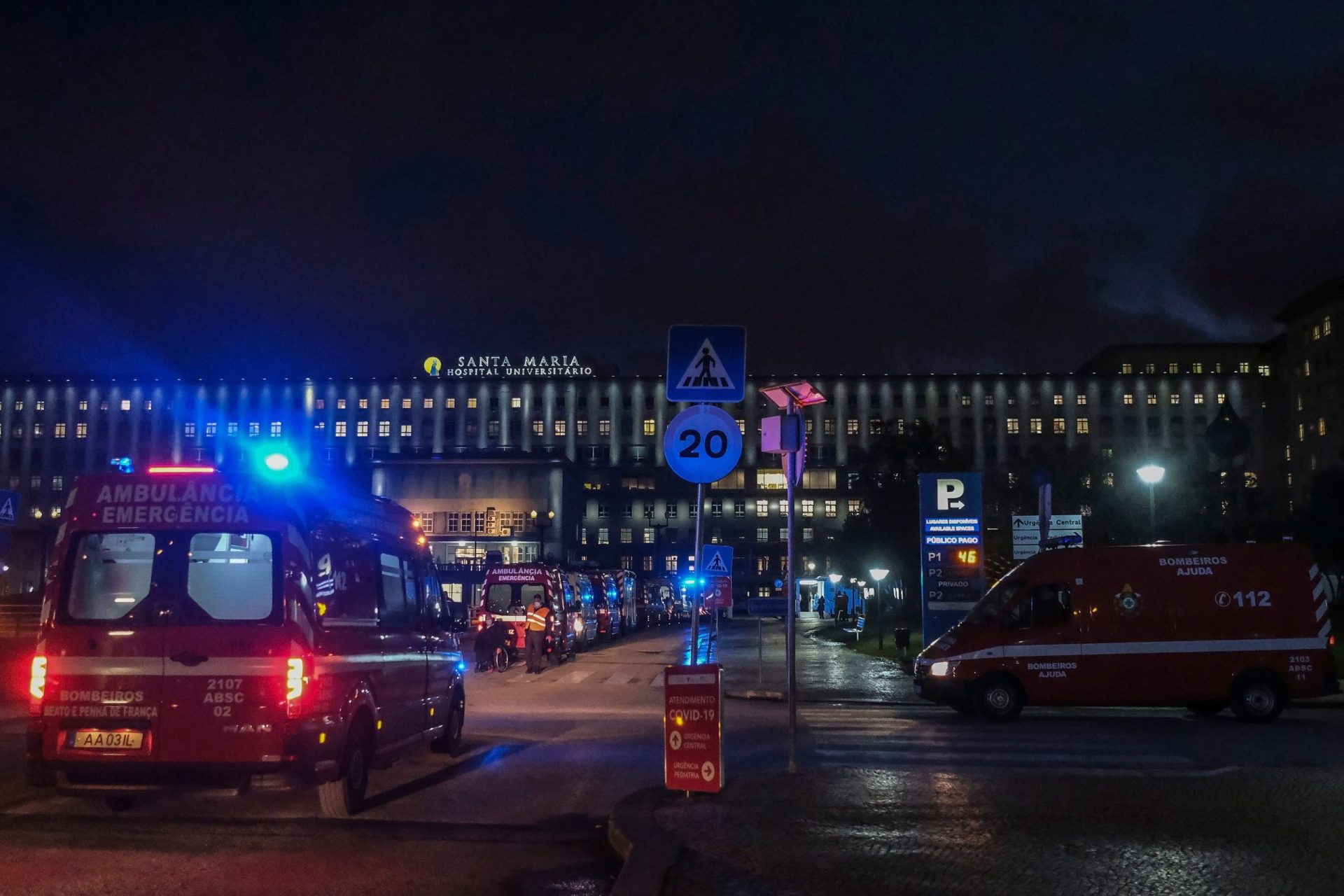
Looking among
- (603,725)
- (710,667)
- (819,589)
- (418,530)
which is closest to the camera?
(710,667)

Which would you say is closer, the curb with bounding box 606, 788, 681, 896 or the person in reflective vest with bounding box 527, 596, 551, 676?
the curb with bounding box 606, 788, 681, 896

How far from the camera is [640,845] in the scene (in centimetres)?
812

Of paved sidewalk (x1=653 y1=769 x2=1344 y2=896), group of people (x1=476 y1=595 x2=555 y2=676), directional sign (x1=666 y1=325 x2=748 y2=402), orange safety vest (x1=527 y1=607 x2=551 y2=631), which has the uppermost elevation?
directional sign (x1=666 y1=325 x2=748 y2=402)

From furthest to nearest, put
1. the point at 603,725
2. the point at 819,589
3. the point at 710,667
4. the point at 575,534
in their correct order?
the point at 575,534, the point at 819,589, the point at 603,725, the point at 710,667

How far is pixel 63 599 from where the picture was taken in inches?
373

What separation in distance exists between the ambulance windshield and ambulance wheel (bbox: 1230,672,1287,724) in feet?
11.6

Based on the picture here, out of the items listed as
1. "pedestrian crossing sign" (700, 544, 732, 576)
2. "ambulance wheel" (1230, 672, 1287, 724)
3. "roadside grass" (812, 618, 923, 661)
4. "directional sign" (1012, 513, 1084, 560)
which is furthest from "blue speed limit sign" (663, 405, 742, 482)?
"roadside grass" (812, 618, 923, 661)

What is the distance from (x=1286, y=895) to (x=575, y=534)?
11939 centimetres

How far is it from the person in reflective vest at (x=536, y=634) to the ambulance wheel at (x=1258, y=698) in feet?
56.2

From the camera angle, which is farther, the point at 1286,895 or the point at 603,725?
the point at 603,725

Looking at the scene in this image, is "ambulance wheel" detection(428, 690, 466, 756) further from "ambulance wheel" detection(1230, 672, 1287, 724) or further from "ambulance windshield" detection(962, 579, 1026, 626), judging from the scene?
"ambulance wheel" detection(1230, 672, 1287, 724)

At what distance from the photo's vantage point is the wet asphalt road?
7.70m

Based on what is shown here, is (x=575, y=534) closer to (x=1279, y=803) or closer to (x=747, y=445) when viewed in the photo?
(x=747, y=445)

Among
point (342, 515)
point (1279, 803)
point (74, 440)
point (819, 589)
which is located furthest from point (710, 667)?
point (74, 440)
